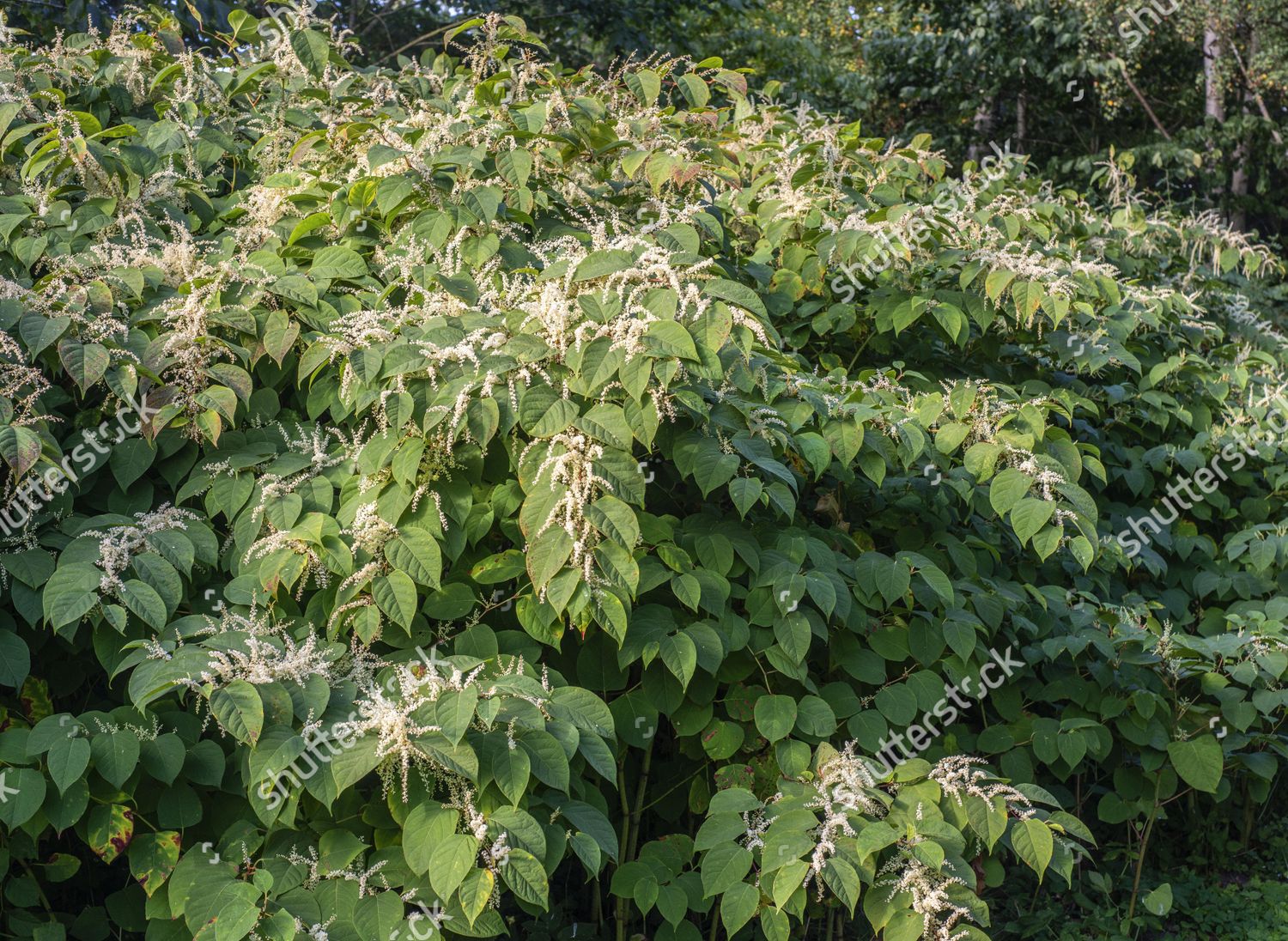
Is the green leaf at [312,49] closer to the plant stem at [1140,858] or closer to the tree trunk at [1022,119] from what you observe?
the plant stem at [1140,858]

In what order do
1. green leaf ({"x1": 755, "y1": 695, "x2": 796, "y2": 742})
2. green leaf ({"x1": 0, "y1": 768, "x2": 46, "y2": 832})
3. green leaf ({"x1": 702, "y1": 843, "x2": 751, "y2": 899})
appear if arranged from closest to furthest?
green leaf ({"x1": 0, "y1": 768, "x2": 46, "y2": 832}), green leaf ({"x1": 702, "y1": 843, "x2": 751, "y2": 899}), green leaf ({"x1": 755, "y1": 695, "x2": 796, "y2": 742})

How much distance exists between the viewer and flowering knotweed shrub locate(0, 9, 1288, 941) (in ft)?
7.66

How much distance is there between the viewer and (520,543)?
276 cm

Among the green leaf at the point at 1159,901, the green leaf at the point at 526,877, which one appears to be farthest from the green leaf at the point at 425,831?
the green leaf at the point at 1159,901

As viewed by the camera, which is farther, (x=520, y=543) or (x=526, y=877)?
(x=520, y=543)

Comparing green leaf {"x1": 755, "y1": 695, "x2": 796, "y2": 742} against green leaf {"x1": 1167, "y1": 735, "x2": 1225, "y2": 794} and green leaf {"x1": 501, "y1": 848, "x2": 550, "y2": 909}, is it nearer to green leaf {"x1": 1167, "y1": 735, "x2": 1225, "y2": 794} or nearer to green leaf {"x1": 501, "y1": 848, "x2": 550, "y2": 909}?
green leaf {"x1": 501, "y1": 848, "x2": 550, "y2": 909}

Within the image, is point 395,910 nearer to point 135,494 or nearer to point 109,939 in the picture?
point 109,939

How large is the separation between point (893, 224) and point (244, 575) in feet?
7.36

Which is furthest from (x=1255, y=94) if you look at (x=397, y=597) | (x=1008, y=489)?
(x=397, y=597)

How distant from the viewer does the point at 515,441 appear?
262cm

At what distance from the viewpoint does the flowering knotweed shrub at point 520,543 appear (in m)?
2.33

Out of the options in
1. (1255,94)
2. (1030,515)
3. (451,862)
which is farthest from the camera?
(1255,94)

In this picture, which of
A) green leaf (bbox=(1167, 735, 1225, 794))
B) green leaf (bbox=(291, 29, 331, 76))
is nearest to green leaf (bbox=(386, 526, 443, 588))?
green leaf (bbox=(291, 29, 331, 76))

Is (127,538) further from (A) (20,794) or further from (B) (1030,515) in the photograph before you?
(B) (1030,515)
